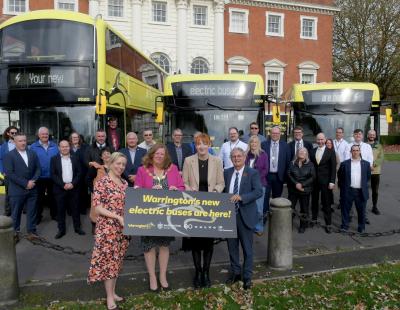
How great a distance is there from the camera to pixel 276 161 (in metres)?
8.46

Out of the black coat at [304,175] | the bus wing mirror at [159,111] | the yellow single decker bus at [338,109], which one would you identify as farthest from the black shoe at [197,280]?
the yellow single decker bus at [338,109]

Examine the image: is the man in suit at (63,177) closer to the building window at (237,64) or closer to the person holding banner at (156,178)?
the person holding banner at (156,178)

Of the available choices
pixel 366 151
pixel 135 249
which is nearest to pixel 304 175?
pixel 366 151

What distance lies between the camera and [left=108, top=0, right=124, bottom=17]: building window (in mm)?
30000

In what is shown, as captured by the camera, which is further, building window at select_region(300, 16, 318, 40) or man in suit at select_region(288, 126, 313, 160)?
building window at select_region(300, 16, 318, 40)

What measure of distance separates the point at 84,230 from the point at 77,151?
159 centimetres

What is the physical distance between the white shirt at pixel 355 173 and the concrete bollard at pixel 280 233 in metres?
2.43

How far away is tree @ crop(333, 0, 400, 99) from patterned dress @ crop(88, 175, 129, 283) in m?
35.4

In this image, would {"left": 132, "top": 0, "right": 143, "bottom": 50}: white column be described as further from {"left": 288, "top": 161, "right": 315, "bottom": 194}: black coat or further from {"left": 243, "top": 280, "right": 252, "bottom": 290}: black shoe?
{"left": 243, "top": 280, "right": 252, "bottom": 290}: black shoe

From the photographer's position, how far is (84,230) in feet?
27.5

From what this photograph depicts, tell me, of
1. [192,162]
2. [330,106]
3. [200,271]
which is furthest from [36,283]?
[330,106]

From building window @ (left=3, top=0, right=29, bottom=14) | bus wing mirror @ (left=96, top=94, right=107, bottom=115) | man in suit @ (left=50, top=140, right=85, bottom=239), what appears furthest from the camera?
building window @ (left=3, top=0, right=29, bottom=14)

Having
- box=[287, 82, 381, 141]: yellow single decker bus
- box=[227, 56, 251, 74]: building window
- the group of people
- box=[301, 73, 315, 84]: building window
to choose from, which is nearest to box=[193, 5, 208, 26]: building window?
box=[227, 56, 251, 74]: building window

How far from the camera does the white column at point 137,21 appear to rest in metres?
30.0
